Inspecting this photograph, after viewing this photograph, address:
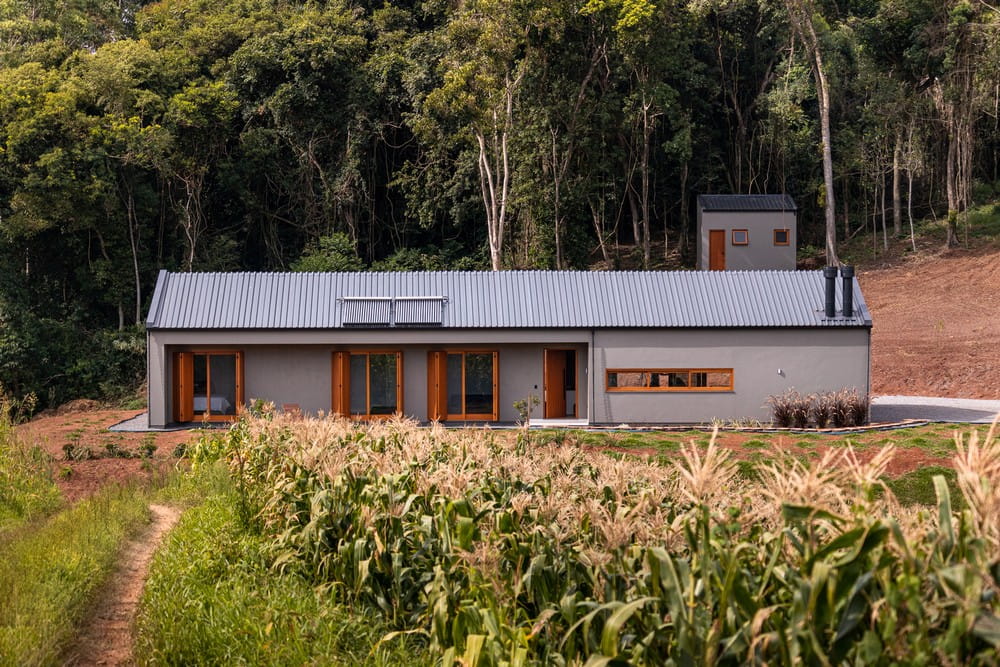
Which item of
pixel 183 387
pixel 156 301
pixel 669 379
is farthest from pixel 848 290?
pixel 156 301

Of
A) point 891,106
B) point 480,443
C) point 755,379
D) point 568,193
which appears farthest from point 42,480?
point 891,106

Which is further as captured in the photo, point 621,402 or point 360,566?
point 621,402

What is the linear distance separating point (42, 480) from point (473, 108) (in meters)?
21.2

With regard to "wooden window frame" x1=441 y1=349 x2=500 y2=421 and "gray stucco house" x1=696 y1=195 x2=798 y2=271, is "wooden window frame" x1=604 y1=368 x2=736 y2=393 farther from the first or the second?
"gray stucco house" x1=696 y1=195 x2=798 y2=271

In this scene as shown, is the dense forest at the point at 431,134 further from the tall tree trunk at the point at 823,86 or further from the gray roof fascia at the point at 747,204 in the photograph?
the gray roof fascia at the point at 747,204

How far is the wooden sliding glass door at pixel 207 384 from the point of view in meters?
21.6

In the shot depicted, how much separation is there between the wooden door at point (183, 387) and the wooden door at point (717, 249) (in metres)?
19.3

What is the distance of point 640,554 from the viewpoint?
180 inches

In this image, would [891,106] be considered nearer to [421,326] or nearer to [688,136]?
[688,136]

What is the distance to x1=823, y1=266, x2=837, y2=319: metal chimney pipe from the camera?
21.0 metres

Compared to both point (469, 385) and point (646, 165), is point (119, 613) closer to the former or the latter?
point (469, 385)

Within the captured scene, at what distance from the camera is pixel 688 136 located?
3469 cm

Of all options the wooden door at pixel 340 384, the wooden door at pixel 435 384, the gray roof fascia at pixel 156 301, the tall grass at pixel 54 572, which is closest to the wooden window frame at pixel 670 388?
the wooden door at pixel 435 384

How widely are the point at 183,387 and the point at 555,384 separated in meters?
8.03
